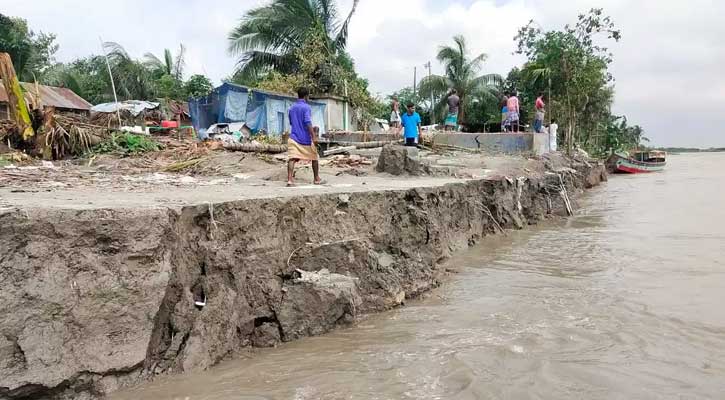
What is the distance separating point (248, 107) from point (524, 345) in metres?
13.4

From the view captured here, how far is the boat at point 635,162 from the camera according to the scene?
30312mm

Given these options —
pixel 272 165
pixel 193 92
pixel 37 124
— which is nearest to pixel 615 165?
pixel 193 92

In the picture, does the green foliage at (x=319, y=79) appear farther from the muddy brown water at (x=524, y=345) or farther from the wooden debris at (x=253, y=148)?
the muddy brown water at (x=524, y=345)

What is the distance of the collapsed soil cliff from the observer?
302 cm

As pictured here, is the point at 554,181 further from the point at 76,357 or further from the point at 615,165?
the point at 615,165

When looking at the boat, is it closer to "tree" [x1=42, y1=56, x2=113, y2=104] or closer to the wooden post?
"tree" [x1=42, y1=56, x2=113, y2=104]

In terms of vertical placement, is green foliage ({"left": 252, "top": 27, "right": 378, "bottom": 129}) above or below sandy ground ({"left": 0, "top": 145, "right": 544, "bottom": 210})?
above

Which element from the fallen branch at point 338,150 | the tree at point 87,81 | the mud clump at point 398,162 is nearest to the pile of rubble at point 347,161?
the mud clump at point 398,162

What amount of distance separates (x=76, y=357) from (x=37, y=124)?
26.5 feet

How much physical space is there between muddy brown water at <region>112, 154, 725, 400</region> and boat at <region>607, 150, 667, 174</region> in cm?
2518

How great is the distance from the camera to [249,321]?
4.11m

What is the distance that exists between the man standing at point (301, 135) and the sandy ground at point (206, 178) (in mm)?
368

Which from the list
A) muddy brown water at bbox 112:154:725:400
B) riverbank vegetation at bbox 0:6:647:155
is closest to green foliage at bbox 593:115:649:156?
riverbank vegetation at bbox 0:6:647:155

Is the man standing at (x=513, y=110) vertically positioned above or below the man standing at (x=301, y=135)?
above
